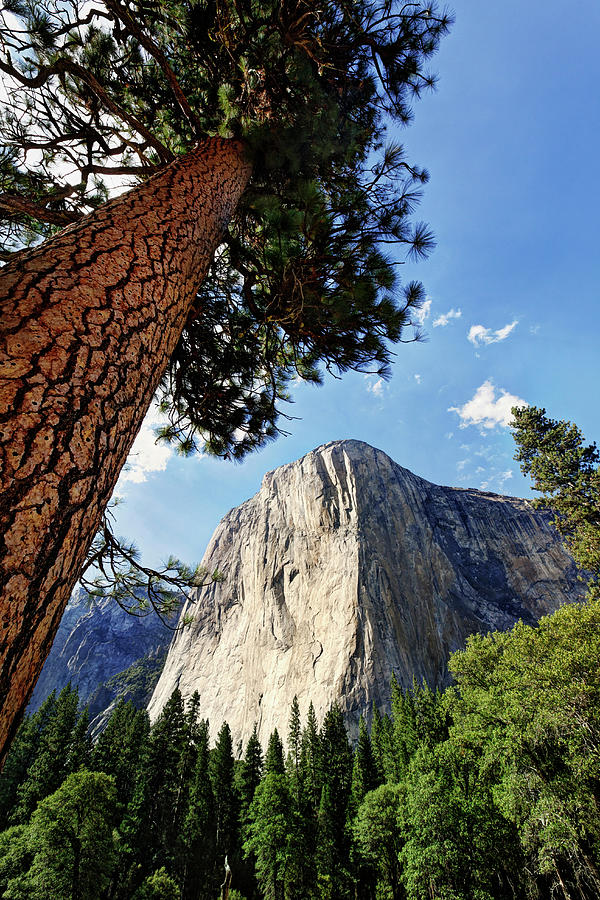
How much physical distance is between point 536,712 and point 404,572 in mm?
39272

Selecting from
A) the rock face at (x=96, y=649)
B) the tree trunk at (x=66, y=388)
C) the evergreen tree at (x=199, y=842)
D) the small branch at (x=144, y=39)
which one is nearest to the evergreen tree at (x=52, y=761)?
the evergreen tree at (x=199, y=842)

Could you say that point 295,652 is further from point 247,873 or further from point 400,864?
point 400,864

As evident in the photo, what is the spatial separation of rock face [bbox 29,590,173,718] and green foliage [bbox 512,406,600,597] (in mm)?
79904

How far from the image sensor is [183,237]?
237cm

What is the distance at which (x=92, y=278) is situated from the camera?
1586 mm

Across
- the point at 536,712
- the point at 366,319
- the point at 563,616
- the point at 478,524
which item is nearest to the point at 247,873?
the point at 536,712

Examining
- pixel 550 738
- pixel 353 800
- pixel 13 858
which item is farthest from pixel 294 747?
pixel 550 738

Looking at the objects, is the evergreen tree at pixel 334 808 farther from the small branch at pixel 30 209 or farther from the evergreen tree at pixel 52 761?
the small branch at pixel 30 209

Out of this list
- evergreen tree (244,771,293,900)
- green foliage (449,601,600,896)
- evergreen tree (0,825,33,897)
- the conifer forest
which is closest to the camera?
green foliage (449,601,600,896)

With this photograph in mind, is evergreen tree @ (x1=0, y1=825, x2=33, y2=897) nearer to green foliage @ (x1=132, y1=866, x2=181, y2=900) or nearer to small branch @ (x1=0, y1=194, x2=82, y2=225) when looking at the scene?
green foliage @ (x1=132, y1=866, x2=181, y2=900)

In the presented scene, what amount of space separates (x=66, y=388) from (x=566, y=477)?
21877mm

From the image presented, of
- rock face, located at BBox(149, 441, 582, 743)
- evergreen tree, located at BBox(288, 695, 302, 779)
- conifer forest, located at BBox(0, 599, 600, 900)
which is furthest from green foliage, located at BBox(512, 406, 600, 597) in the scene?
rock face, located at BBox(149, 441, 582, 743)

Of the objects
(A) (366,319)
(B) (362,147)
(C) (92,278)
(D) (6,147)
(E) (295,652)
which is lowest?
(C) (92,278)

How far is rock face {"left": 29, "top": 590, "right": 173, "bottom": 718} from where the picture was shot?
7744 cm
